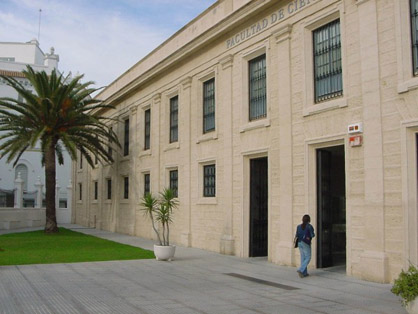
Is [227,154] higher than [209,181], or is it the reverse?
[227,154]

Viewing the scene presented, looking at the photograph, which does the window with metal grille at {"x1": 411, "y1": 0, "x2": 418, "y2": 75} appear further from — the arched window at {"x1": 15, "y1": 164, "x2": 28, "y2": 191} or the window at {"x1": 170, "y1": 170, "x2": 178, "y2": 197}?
the arched window at {"x1": 15, "y1": 164, "x2": 28, "y2": 191}

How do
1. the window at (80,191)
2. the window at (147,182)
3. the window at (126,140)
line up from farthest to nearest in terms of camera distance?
1. the window at (80,191)
2. the window at (126,140)
3. the window at (147,182)

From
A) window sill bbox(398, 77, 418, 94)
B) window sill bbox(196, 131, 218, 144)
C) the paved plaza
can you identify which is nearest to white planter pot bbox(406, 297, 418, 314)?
the paved plaza

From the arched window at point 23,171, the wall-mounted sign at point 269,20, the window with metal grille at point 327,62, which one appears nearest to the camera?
the window with metal grille at point 327,62

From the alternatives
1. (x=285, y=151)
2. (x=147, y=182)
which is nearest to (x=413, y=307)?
(x=285, y=151)

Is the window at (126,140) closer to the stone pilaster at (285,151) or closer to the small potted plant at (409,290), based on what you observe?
the stone pilaster at (285,151)

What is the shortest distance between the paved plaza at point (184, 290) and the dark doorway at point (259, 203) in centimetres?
209

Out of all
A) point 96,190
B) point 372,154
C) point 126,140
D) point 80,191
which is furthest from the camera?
point 80,191

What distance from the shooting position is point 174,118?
23.2 meters

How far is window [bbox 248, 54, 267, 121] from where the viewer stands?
16.3m

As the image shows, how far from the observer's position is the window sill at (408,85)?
1059 centimetres

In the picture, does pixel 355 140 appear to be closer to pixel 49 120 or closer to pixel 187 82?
pixel 187 82

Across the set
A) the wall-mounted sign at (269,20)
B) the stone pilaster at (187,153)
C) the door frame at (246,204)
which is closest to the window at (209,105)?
the stone pilaster at (187,153)

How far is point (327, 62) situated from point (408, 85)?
10.8 feet
